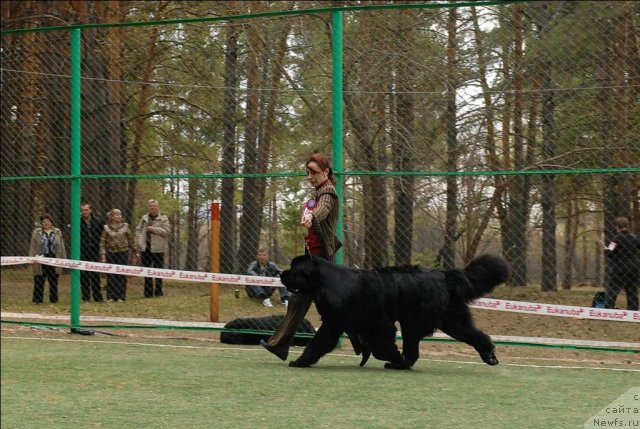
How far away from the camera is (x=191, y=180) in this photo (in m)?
11.6

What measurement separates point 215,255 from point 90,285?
144 centimetres

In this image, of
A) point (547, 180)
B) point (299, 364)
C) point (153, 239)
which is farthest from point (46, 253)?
point (547, 180)

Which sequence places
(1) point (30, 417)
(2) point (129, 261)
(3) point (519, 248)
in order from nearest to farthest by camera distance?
(1) point (30, 417) → (3) point (519, 248) → (2) point (129, 261)

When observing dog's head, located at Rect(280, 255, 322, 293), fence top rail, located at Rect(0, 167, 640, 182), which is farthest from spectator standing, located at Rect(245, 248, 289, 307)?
dog's head, located at Rect(280, 255, 322, 293)

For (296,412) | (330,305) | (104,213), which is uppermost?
(104,213)

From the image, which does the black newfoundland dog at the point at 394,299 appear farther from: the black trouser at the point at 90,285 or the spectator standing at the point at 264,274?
the black trouser at the point at 90,285

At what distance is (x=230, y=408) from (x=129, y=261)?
19.1ft

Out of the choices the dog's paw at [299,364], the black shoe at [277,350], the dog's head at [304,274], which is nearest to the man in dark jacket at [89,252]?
the black shoe at [277,350]

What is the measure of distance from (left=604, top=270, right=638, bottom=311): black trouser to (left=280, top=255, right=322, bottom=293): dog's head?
125 inches

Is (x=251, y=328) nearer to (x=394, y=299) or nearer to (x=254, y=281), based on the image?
(x=254, y=281)

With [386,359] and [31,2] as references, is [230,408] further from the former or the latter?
[31,2]

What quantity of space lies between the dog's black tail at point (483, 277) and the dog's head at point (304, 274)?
116 cm

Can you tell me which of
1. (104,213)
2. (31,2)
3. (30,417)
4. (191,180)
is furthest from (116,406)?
(31,2)

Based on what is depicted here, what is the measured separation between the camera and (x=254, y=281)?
1080cm
